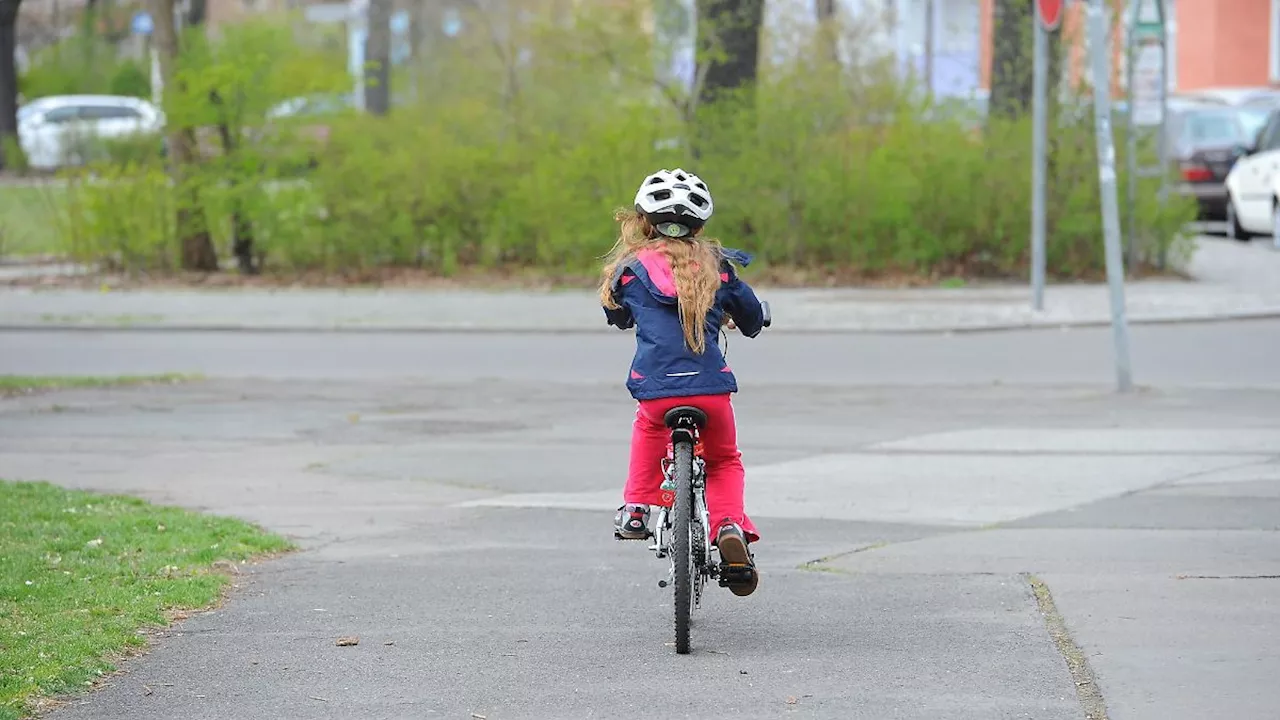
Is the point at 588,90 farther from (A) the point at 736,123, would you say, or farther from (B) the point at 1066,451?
(B) the point at 1066,451

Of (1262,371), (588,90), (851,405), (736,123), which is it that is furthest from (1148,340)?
(588,90)

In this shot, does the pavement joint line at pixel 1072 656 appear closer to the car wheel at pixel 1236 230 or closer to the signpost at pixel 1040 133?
the signpost at pixel 1040 133

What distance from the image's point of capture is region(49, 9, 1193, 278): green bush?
2223 cm

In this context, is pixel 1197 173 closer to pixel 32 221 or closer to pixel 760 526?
pixel 32 221

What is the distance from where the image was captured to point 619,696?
5879 millimetres

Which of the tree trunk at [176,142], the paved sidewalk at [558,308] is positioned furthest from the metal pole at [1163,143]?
the tree trunk at [176,142]

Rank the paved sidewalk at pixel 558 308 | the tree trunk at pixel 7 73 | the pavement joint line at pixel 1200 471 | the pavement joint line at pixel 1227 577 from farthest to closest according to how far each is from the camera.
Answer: the tree trunk at pixel 7 73 → the paved sidewalk at pixel 558 308 → the pavement joint line at pixel 1200 471 → the pavement joint line at pixel 1227 577

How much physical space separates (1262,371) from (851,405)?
3622mm

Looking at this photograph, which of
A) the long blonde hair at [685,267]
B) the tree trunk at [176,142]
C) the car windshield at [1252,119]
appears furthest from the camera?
the car windshield at [1252,119]

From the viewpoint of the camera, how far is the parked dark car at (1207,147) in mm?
29331

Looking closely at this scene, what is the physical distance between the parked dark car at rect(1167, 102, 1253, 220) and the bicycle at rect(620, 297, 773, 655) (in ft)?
77.1

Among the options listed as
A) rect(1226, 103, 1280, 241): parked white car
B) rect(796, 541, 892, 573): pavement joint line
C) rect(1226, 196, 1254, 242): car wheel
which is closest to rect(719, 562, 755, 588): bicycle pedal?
rect(796, 541, 892, 573): pavement joint line

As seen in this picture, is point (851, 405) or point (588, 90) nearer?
point (851, 405)

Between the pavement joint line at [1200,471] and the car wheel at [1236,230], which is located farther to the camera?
the car wheel at [1236,230]
